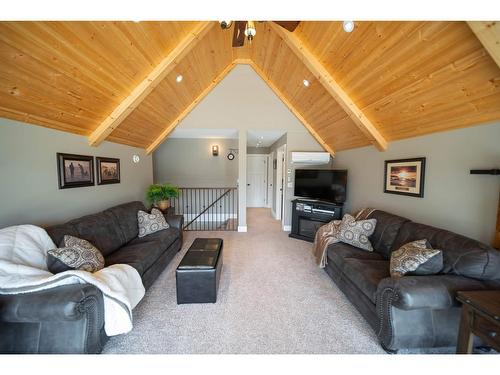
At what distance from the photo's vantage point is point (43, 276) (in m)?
1.37

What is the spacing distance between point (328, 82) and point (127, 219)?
142 inches

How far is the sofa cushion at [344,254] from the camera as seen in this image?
2.24 m

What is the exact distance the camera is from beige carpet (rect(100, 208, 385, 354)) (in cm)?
154

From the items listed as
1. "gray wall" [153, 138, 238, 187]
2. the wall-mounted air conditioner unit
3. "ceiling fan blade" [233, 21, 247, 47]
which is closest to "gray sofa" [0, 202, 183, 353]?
"ceiling fan blade" [233, 21, 247, 47]

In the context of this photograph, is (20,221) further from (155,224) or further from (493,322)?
(493,322)

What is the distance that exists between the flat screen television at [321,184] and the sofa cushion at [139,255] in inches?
125

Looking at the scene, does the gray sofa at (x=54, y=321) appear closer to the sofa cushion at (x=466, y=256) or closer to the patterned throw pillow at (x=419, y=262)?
the patterned throw pillow at (x=419, y=262)

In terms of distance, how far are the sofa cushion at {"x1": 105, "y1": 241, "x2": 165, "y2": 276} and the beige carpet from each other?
0.36m

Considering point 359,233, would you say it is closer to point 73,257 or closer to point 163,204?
point 73,257

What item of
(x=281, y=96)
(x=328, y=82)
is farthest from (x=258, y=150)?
(x=328, y=82)

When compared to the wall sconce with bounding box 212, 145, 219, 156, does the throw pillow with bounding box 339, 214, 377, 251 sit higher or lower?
lower

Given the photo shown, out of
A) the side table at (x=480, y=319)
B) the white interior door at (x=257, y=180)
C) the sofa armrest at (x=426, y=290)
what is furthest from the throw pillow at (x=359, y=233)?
the white interior door at (x=257, y=180)

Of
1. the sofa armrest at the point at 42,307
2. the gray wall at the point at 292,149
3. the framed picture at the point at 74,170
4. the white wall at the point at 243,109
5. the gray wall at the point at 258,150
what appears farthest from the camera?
the gray wall at the point at 258,150

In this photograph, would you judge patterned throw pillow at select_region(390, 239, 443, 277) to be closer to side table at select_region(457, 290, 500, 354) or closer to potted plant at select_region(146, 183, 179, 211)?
side table at select_region(457, 290, 500, 354)
